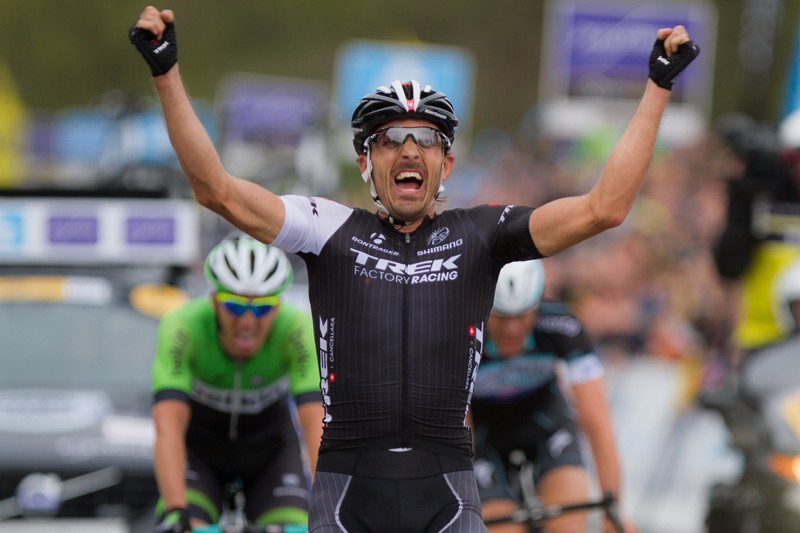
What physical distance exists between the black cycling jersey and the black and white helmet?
Result: 0.97 ft

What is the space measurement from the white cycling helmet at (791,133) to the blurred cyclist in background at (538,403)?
92.0 inches

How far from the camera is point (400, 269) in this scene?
4977mm

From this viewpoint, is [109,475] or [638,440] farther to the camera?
[638,440]

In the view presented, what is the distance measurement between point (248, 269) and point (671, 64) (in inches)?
106

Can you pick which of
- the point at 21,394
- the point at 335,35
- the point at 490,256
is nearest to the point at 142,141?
the point at 21,394

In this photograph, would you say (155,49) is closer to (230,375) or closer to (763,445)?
(230,375)

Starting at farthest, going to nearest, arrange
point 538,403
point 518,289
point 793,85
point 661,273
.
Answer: point 661,273 → point 793,85 → point 538,403 → point 518,289

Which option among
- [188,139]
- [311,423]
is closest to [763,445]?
[311,423]

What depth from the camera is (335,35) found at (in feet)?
174

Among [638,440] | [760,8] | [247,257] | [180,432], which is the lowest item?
[638,440]

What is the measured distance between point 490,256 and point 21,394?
4.48 metres

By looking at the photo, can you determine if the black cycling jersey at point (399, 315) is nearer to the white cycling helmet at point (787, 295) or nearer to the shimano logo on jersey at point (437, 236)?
the shimano logo on jersey at point (437, 236)

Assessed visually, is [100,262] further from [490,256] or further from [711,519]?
[490,256]

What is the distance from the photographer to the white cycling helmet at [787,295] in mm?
8828
